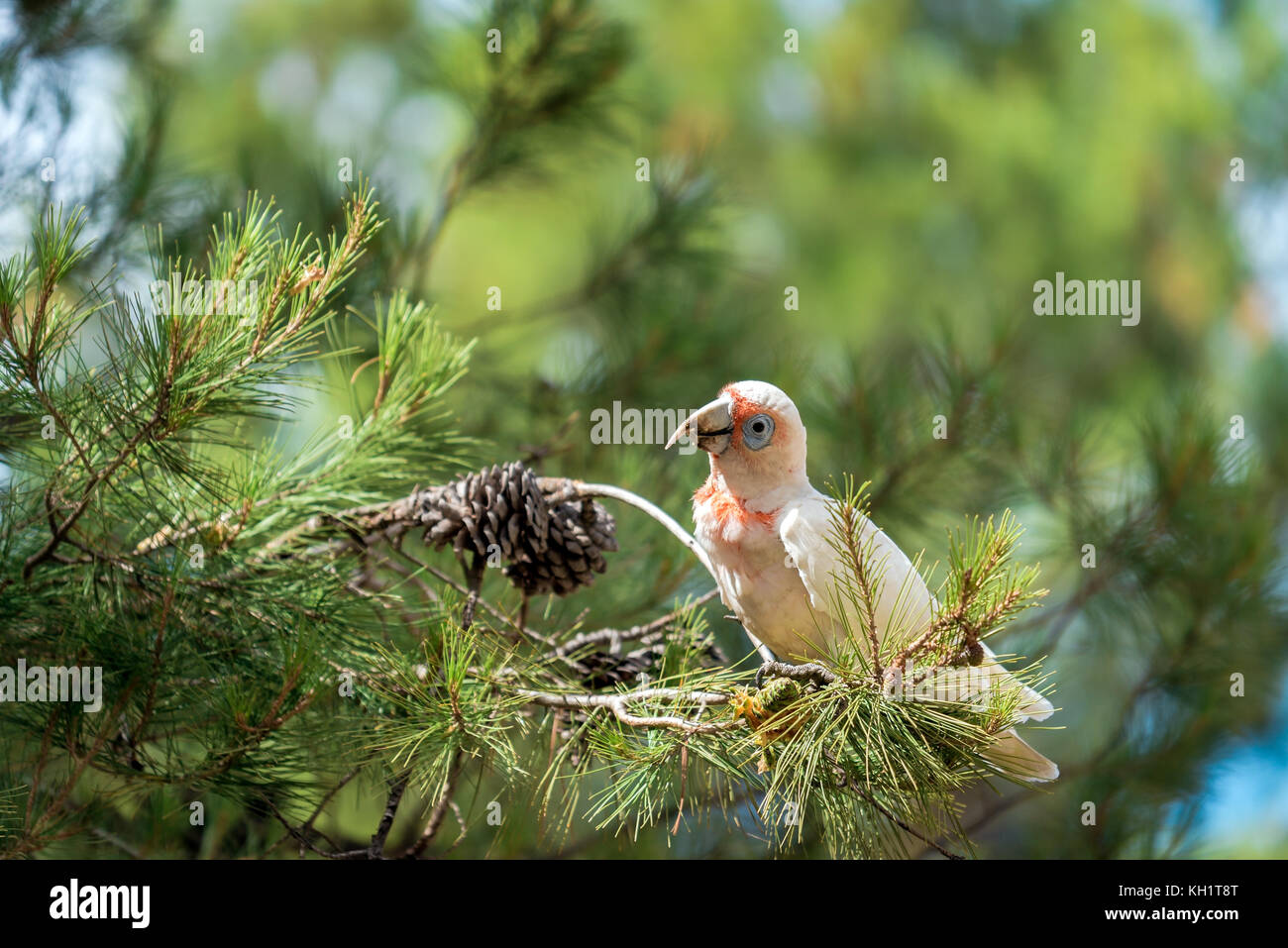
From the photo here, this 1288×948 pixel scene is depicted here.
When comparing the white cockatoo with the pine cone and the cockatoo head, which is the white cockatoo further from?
the pine cone

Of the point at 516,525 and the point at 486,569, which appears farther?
the point at 486,569

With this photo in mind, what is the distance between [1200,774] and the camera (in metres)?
1.99

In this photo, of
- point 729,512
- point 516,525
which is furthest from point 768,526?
point 516,525

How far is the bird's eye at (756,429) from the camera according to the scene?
109 centimetres

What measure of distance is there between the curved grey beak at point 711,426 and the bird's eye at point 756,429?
0.05 feet

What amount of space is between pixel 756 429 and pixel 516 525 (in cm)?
26

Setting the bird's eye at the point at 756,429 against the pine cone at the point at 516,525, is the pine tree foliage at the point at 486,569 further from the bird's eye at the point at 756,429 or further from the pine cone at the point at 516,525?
the bird's eye at the point at 756,429

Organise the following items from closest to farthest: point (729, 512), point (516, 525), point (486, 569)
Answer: point (516, 525) < point (729, 512) < point (486, 569)

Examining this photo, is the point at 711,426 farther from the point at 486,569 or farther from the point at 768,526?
the point at 486,569

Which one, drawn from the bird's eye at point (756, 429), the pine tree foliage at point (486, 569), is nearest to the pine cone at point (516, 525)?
the pine tree foliage at point (486, 569)

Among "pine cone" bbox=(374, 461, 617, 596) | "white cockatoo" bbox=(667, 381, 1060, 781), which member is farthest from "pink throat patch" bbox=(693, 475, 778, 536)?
"pine cone" bbox=(374, 461, 617, 596)

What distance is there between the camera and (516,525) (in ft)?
3.33
